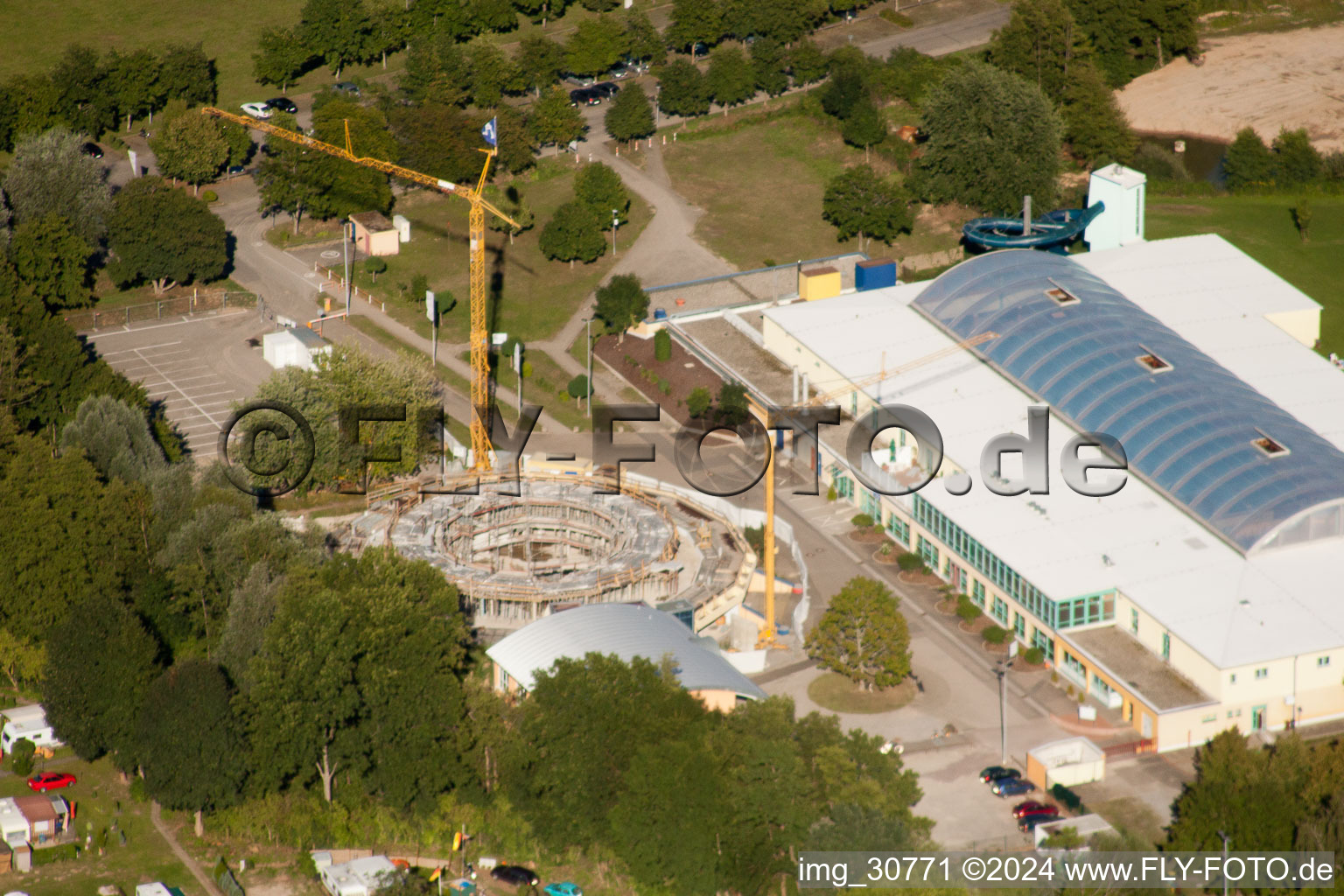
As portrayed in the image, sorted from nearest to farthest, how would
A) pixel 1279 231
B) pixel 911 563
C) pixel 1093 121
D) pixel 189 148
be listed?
1. pixel 911 563
2. pixel 1279 231
3. pixel 189 148
4. pixel 1093 121

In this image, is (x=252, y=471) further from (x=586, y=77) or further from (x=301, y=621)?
(x=586, y=77)

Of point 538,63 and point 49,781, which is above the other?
point 538,63

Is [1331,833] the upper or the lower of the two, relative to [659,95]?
lower

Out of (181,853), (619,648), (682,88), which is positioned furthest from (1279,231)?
(181,853)

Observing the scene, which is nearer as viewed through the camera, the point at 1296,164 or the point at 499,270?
the point at 499,270

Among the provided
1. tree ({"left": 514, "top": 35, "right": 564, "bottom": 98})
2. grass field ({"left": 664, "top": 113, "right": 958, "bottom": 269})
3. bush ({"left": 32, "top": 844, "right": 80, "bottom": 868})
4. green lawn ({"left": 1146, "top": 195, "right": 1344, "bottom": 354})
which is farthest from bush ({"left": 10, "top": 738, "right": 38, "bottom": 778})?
green lawn ({"left": 1146, "top": 195, "right": 1344, "bottom": 354})

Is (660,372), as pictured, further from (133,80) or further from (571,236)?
(133,80)

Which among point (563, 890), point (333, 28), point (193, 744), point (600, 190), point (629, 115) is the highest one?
point (333, 28)

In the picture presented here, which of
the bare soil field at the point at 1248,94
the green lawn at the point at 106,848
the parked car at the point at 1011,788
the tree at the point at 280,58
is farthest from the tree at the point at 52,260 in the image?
the bare soil field at the point at 1248,94

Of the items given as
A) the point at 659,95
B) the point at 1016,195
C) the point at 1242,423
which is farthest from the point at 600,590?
the point at 659,95
